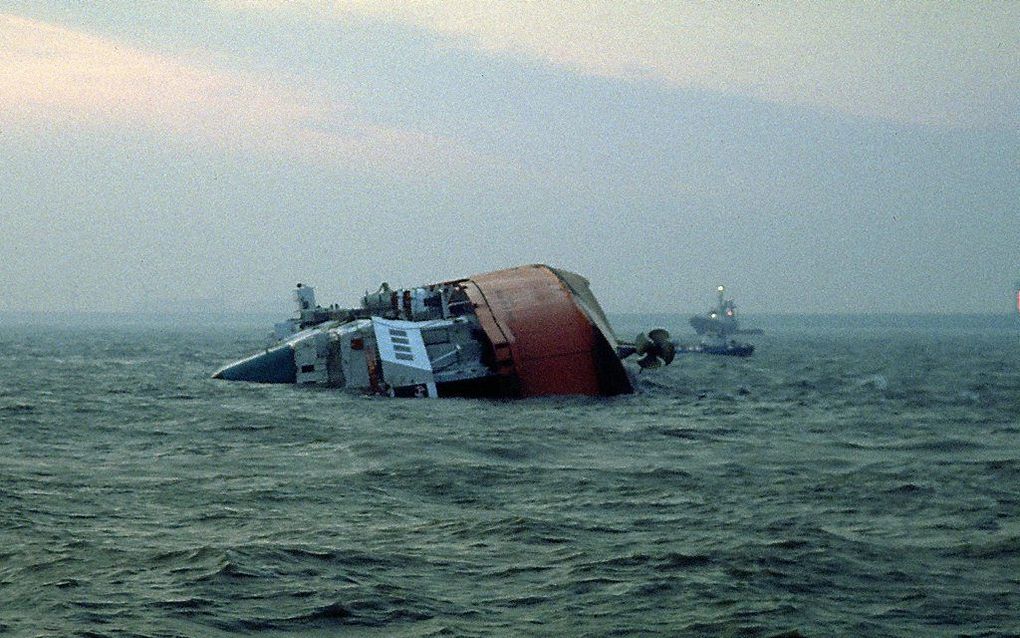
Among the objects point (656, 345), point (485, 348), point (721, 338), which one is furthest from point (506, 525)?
point (721, 338)

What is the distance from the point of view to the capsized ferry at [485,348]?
4412 centimetres

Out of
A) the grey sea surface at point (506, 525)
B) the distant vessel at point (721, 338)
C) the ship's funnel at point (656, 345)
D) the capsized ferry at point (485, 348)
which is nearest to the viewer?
the grey sea surface at point (506, 525)

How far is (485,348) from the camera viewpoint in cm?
4616

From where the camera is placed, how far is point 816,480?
2361 centimetres

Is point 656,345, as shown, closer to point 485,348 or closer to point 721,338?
point 485,348

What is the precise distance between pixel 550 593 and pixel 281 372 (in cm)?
4200

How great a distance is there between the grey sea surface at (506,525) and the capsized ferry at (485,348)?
6.78 metres

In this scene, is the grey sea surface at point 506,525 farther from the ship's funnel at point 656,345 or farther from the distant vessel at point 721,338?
the distant vessel at point 721,338

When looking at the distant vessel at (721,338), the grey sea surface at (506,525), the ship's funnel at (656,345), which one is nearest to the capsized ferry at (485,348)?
the ship's funnel at (656,345)

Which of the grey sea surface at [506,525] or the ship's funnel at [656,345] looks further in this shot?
the ship's funnel at [656,345]

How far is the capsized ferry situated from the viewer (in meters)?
44.1

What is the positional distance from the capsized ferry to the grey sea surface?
678cm

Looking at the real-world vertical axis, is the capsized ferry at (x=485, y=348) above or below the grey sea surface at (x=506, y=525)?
above

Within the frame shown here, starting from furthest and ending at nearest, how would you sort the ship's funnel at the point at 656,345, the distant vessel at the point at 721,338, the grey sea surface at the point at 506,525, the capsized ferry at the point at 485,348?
the distant vessel at the point at 721,338
the ship's funnel at the point at 656,345
the capsized ferry at the point at 485,348
the grey sea surface at the point at 506,525
